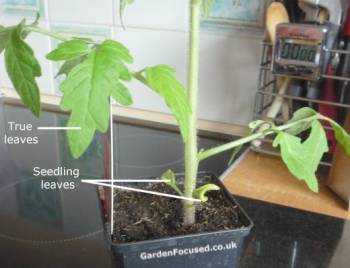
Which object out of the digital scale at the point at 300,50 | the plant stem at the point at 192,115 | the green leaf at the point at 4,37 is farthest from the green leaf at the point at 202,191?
the digital scale at the point at 300,50

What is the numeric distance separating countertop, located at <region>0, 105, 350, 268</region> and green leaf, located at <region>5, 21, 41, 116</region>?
0.17 m

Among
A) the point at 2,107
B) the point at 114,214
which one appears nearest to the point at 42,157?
the point at 2,107

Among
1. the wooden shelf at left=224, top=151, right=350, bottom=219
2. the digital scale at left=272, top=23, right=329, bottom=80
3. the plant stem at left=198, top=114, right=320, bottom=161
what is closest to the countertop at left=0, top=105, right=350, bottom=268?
the wooden shelf at left=224, top=151, right=350, bottom=219

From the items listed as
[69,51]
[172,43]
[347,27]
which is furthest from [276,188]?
[69,51]

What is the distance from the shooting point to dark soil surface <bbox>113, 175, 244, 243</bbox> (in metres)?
0.42

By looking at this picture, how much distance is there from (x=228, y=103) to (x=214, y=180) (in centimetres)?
46

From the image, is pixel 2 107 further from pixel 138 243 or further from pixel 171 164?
pixel 138 243

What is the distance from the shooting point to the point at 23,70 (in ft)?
1.07

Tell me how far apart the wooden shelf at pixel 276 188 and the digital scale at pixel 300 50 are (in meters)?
0.19

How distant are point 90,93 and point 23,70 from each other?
76 millimetres

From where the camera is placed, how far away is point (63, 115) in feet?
3.61

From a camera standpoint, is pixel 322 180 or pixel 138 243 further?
pixel 322 180

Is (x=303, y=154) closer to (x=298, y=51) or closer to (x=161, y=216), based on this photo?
(x=161, y=216)

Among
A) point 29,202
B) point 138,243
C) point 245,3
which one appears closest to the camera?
point 138,243
